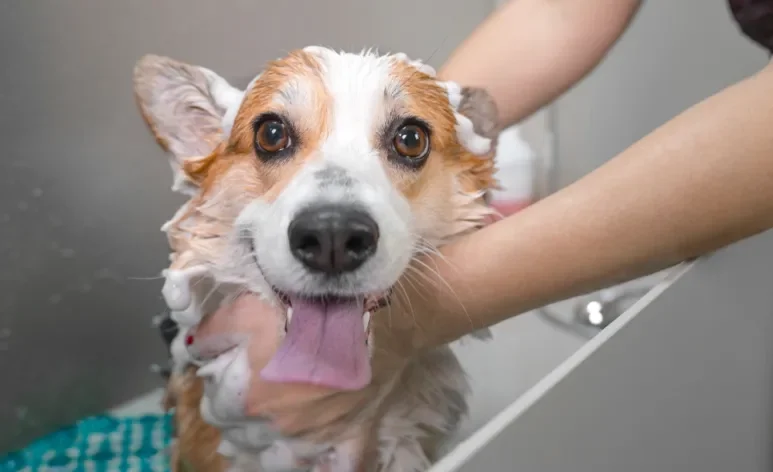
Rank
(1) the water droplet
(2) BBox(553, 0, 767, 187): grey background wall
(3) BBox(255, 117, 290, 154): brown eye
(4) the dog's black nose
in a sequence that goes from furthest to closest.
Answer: (2) BBox(553, 0, 767, 187): grey background wall
(1) the water droplet
(3) BBox(255, 117, 290, 154): brown eye
(4) the dog's black nose

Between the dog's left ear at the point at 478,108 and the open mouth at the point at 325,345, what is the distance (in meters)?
0.28

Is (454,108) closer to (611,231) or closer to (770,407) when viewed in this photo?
(611,231)

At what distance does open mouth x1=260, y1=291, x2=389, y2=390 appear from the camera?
23.6 inches

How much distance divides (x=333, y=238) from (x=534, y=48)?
1.81 ft

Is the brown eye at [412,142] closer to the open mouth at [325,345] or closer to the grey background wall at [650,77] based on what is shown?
the open mouth at [325,345]

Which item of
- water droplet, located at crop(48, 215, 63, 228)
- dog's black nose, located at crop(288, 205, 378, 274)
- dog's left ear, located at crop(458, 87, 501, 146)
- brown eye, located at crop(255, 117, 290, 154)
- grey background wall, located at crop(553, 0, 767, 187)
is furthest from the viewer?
grey background wall, located at crop(553, 0, 767, 187)

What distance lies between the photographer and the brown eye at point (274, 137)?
0.66 m

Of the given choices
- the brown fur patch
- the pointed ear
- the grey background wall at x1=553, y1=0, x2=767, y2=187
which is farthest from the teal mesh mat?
the grey background wall at x1=553, y1=0, x2=767, y2=187

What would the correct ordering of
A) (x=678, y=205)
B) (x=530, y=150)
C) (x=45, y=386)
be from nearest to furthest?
1. (x=678, y=205)
2. (x=45, y=386)
3. (x=530, y=150)

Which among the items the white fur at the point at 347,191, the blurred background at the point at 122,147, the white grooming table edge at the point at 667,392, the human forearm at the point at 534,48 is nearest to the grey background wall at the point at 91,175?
the blurred background at the point at 122,147

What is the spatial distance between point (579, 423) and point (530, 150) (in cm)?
94

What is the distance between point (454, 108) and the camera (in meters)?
0.76

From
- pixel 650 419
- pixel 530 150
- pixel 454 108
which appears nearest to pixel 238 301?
pixel 454 108

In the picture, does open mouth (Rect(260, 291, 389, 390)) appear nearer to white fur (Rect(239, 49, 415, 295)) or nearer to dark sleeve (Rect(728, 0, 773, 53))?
white fur (Rect(239, 49, 415, 295))
